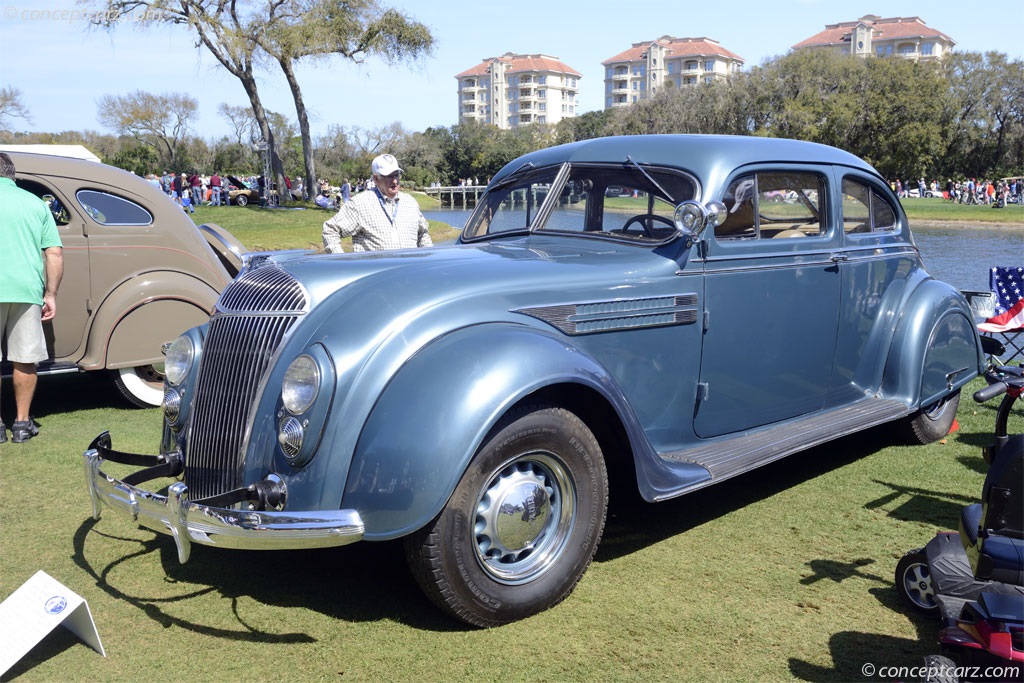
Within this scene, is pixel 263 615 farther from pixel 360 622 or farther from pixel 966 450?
pixel 966 450

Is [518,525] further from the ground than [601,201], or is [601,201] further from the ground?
[601,201]

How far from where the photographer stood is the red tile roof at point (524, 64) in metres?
149

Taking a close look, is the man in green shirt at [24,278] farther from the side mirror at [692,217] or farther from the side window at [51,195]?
the side mirror at [692,217]

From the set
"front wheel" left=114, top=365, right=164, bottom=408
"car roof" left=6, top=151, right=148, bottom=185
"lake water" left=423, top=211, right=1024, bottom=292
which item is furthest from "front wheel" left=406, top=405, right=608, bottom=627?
"lake water" left=423, top=211, right=1024, bottom=292

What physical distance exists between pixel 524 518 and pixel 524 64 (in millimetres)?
155181

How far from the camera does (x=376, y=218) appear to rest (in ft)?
20.4

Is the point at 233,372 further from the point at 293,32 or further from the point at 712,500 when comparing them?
the point at 293,32

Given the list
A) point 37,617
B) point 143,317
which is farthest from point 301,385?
point 143,317

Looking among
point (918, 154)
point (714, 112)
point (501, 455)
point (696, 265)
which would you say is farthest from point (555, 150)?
point (714, 112)

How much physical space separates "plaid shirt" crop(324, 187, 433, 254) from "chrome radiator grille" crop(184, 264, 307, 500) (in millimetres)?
2787

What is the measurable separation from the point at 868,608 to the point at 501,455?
1.65 metres

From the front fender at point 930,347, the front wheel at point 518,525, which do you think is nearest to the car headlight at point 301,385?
the front wheel at point 518,525

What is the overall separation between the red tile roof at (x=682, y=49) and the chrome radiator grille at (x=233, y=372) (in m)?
138

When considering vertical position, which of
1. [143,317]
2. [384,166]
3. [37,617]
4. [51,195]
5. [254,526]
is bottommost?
[37,617]
